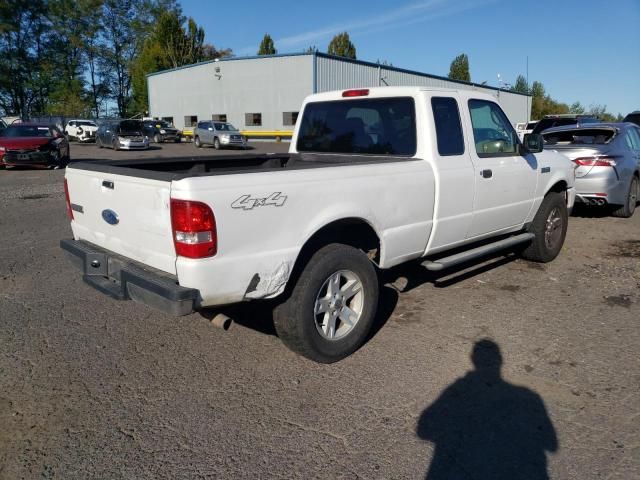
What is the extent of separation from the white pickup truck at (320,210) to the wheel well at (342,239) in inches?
0.5

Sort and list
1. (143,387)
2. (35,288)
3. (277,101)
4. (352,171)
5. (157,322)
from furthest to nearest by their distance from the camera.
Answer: (277,101) < (35,288) < (157,322) < (352,171) < (143,387)

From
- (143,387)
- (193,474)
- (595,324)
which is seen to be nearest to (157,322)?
(143,387)

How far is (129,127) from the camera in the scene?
2923cm

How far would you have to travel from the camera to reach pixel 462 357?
377 cm

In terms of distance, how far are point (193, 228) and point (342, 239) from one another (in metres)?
1.42

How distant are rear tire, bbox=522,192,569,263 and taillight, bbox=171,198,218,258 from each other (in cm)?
439

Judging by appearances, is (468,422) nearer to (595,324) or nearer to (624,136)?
(595,324)

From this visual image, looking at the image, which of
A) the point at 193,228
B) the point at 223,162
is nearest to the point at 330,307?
the point at 193,228

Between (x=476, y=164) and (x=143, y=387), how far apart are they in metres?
3.38

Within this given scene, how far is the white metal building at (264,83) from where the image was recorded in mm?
36062

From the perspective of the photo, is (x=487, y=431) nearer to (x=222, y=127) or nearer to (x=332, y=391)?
(x=332, y=391)

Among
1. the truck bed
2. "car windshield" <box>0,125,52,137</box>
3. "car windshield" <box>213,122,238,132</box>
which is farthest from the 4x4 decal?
"car windshield" <box>213,122,238,132</box>

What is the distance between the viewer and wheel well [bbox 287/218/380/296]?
3510mm

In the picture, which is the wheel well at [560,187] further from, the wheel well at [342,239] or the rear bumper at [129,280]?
the rear bumper at [129,280]
